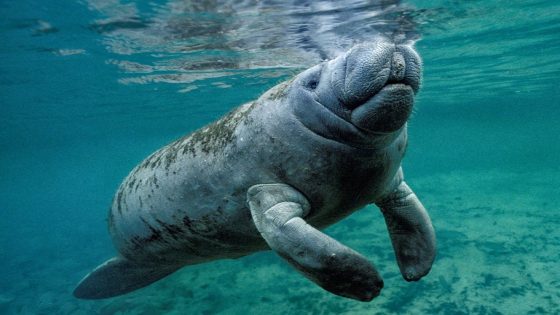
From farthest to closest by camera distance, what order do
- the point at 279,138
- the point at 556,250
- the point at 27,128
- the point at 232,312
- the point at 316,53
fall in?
1. the point at 27,128
2. the point at 316,53
3. the point at 556,250
4. the point at 232,312
5. the point at 279,138

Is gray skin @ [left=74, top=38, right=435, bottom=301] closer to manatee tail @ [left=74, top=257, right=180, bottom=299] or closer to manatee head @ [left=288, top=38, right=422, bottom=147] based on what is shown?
manatee head @ [left=288, top=38, right=422, bottom=147]

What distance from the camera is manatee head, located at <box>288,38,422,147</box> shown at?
2.26 m

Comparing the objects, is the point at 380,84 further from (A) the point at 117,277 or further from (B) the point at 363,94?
(A) the point at 117,277

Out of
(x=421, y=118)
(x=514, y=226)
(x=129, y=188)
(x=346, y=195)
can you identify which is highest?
(x=346, y=195)

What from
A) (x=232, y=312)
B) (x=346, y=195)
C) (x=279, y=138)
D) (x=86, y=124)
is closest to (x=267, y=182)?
(x=279, y=138)

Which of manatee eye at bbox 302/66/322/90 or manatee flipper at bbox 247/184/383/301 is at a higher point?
manatee eye at bbox 302/66/322/90

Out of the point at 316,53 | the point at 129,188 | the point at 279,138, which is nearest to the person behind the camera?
the point at 279,138

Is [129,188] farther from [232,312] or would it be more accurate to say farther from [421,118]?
[421,118]

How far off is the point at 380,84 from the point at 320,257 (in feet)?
3.34

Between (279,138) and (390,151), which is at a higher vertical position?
(279,138)

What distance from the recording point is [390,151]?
9.13 ft

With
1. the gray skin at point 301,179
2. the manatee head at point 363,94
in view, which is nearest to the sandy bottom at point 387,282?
the gray skin at point 301,179

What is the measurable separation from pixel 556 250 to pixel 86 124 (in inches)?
1005

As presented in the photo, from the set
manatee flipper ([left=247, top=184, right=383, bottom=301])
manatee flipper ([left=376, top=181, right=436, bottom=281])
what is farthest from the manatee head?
manatee flipper ([left=376, top=181, right=436, bottom=281])
